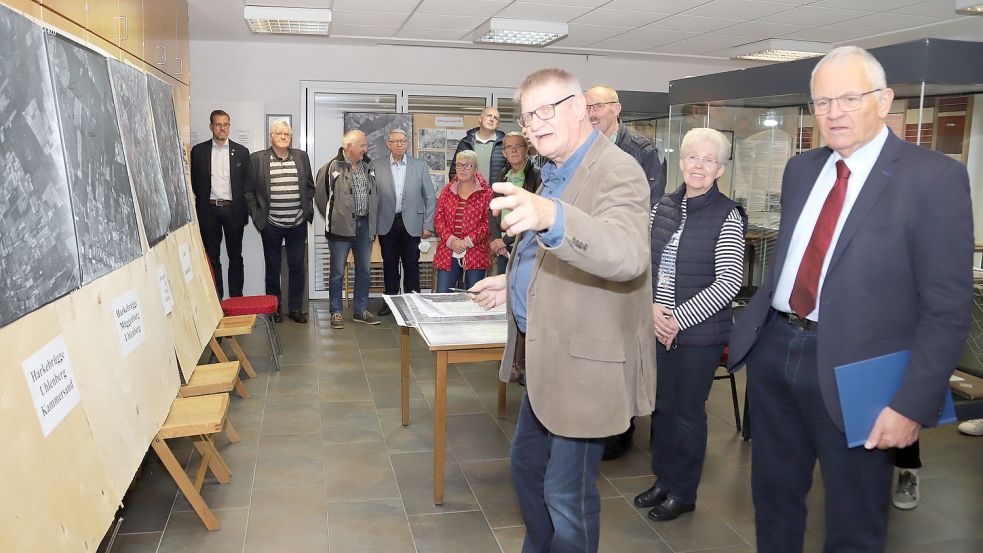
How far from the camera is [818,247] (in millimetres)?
1961

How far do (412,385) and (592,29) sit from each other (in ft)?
13.3

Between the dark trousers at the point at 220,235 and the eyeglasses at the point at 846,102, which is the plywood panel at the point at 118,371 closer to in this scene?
the eyeglasses at the point at 846,102

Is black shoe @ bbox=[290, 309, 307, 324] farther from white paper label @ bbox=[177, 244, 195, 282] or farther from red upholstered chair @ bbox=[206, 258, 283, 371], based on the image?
white paper label @ bbox=[177, 244, 195, 282]

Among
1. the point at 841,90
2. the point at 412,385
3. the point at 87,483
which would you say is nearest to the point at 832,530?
the point at 841,90

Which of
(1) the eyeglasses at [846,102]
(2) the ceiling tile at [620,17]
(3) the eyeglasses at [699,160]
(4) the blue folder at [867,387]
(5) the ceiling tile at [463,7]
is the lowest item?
(4) the blue folder at [867,387]

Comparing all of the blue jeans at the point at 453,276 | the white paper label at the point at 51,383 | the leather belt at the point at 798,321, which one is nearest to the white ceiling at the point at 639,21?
the blue jeans at the point at 453,276

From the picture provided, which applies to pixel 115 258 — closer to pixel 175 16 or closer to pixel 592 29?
pixel 175 16

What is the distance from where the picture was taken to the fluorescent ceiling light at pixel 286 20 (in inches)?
246

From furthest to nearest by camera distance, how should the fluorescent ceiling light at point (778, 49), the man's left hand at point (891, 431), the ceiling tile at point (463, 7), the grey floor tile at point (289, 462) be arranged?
the fluorescent ceiling light at point (778, 49) → the ceiling tile at point (463, 7) → the grey floor tile at point (289, 462) → the man's left hand at point (891, 431)

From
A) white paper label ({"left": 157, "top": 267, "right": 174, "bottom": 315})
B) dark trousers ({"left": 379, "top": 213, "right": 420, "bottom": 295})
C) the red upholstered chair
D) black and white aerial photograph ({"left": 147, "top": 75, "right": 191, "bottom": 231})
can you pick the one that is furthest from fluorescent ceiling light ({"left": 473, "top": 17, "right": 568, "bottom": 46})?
white paper label ({"left": 157, "top": 267, "right": 174, "bottom": 315})

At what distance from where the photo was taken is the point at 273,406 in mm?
4484

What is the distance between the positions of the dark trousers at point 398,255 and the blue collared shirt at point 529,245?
4.88 metres

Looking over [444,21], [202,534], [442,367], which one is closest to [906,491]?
[442,367]

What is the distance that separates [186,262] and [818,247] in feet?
11.3
